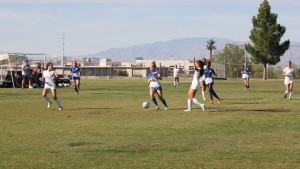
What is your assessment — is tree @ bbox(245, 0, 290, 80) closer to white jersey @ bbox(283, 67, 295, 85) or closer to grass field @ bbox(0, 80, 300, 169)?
white jersey @ bbox(283, 67, 295, 85)

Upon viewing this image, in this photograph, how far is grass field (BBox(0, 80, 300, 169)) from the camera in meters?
11.7

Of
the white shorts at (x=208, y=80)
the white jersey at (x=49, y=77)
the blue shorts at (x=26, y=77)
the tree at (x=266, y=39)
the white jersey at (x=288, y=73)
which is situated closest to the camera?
the white jersey at (x=49, y=77)

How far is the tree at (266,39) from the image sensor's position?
84.3 metres

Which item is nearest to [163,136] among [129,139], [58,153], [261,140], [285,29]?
[129,139]

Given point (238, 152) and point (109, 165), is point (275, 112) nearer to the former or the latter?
point (238, 152)

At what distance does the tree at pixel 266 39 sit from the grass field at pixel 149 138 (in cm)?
6132

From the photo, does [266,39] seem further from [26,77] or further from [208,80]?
[208,80]

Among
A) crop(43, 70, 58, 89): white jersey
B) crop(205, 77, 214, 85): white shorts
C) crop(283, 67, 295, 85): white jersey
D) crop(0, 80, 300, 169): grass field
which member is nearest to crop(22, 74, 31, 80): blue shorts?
crop(205, 77, 214, 85): white shorts

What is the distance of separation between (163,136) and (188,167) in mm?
4720

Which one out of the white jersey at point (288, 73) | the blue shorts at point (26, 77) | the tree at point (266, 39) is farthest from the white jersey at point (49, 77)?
the tree at point (266, 39)

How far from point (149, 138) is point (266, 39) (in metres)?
71.2

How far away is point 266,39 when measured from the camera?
84000mm

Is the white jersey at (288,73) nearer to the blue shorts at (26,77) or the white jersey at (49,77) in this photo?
the white jersey at (49,77)

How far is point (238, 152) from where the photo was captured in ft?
41.9
